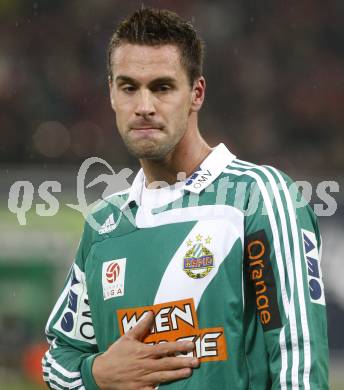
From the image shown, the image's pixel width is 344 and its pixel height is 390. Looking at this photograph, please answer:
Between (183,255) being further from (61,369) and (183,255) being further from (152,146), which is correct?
(61,369)

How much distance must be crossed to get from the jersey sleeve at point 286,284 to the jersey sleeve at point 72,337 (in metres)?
0.65

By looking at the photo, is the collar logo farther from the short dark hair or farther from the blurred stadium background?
the blurred stadium background

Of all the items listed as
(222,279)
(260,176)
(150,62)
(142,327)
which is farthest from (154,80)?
(142,327)

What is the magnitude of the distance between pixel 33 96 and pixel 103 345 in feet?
21.1

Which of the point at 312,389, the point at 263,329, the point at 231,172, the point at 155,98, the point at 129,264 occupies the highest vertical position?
the point at 155,98

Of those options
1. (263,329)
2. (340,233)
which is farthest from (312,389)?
(340,233)

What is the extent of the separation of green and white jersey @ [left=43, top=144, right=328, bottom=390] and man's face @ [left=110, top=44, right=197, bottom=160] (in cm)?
16

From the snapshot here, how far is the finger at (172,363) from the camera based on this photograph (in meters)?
2.91

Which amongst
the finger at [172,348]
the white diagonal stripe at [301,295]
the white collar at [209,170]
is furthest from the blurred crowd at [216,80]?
the white diagonal stripe at [301,295]

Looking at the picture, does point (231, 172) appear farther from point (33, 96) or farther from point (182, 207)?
point (33, 96)

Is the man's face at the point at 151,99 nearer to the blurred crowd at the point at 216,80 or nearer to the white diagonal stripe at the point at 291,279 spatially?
the white diagonal stripe at the point at 291,279

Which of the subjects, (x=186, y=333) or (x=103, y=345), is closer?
(x=186, y=333)

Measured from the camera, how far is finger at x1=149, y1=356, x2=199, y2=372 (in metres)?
2.91

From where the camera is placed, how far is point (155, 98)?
3.07 meters
